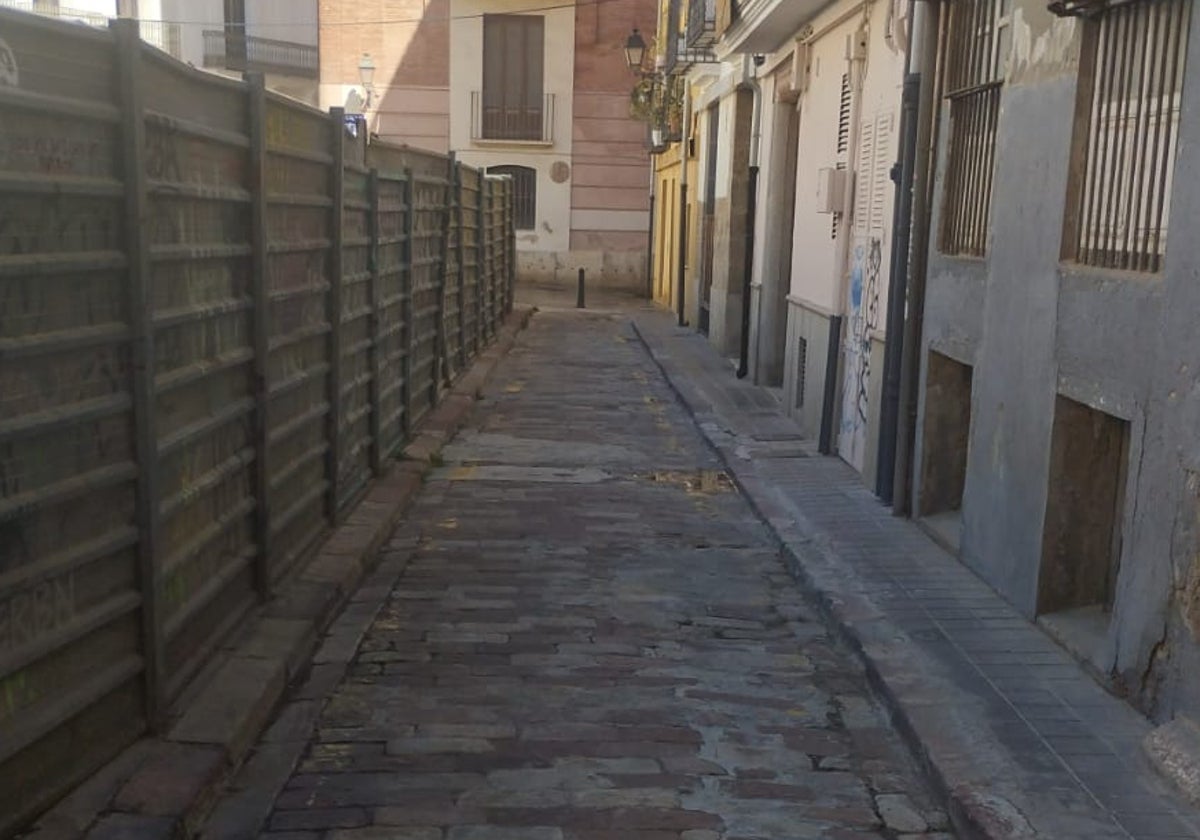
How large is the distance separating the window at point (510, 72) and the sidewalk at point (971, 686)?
27.4 m

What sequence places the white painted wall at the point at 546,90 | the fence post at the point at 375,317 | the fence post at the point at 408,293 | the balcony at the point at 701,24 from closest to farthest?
the fence post at the point at 375,317 < the fence post at the point at 408,293 < the balcony at the point at 701,24 < the white painted wall at the point at 546,90

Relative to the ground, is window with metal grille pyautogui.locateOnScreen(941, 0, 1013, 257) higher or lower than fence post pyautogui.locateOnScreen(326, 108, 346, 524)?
higher

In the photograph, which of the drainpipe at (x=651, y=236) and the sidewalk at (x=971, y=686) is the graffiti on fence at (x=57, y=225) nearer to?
the sidewalk at (x=971, y=686)

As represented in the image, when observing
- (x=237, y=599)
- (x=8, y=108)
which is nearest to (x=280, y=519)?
(x=237, y=599)

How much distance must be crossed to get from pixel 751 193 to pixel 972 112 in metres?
8.79

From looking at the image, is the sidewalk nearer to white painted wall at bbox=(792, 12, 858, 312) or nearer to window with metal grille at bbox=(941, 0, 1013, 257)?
window with metal grille at bbox=(941, 0, 1013, 257)

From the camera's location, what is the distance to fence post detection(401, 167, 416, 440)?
10.3m

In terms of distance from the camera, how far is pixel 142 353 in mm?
4426

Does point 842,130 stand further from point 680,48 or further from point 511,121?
point 511,121

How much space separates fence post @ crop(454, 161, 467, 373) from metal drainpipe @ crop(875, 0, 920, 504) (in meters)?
6.15

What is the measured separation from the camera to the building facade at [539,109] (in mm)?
35344

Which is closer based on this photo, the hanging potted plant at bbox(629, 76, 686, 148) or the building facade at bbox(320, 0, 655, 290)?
the hanging potted plant at bbox(629, 76, 686, 148)

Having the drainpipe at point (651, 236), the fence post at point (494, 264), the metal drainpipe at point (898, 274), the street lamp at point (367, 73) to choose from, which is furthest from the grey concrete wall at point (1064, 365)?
the street lamp at point (367, 73)

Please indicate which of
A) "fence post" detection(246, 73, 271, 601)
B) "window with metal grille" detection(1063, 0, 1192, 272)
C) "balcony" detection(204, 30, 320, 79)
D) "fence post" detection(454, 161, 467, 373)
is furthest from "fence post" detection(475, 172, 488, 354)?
"balcony" detection(204, 30, 320, 79)
